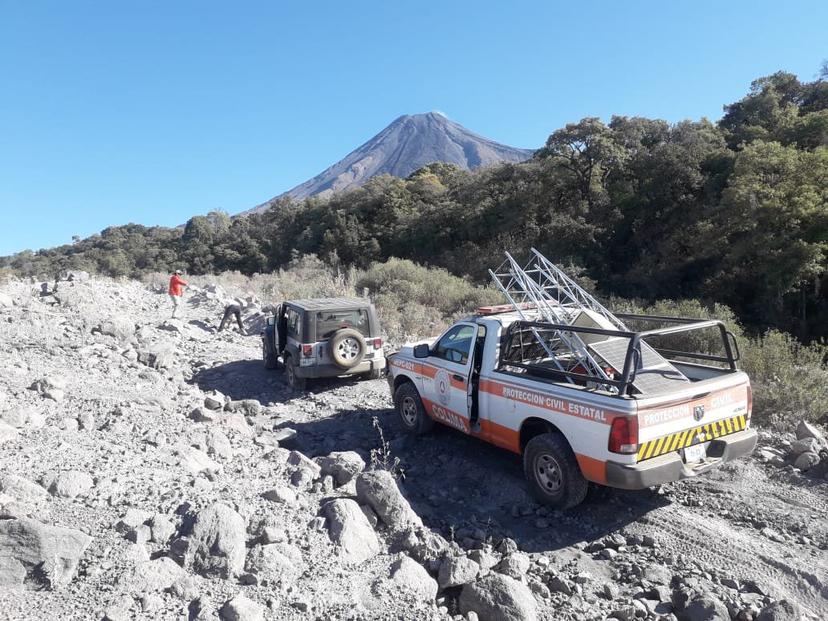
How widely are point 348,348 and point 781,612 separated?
22.4 feet

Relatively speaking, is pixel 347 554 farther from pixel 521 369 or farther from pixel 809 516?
pixel 809 516

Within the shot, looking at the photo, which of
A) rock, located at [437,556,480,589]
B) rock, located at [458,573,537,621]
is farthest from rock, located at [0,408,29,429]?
rock, located at [458,573,537,621]

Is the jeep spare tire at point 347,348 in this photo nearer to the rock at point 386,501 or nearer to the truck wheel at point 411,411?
the truck wheel at point 411,411

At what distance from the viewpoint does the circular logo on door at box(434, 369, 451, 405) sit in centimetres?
639

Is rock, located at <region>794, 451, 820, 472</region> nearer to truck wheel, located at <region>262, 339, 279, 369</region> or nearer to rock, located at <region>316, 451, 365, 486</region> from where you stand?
rock, located at <region>316, 451, 365, 486</region>

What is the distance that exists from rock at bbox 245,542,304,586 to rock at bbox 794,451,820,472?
5109 millimetres

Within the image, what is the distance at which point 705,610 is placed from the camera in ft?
11.9

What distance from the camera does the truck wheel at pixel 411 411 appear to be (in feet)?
22.7

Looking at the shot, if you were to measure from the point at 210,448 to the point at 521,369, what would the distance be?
354 centimetres

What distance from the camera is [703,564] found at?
422cm

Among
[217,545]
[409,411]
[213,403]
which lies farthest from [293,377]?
[217,545]

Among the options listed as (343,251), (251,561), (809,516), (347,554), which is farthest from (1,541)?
(343,251)

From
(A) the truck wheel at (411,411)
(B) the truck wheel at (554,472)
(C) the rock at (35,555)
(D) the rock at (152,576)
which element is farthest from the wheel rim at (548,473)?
(C) the rock at (35,555)

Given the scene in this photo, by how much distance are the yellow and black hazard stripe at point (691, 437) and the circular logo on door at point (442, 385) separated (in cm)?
246
